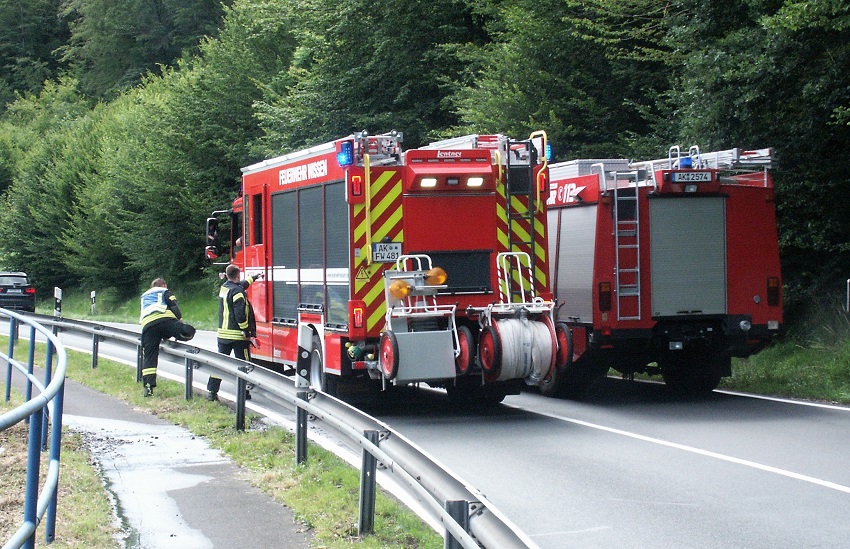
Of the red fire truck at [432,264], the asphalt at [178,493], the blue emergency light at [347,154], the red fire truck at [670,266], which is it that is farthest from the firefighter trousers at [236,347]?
the red fire truck at [670,266]

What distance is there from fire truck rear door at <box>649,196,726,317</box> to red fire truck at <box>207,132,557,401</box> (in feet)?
6.34

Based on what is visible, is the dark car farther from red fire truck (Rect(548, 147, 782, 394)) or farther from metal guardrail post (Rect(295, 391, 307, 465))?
metal guardrail post (Rect(295, 391, 307, 465))

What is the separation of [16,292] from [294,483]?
39.1 meters

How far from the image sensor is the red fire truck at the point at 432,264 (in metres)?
12.3

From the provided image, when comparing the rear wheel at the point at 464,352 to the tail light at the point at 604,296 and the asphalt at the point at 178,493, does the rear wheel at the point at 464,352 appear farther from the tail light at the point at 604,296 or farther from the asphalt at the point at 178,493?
the asphalt at the point at 178,493

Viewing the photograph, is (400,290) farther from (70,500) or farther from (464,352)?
(70,500)

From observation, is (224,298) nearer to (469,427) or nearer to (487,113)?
(469,427)

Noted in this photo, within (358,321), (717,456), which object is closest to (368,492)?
(717,456)

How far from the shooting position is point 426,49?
1261 inches

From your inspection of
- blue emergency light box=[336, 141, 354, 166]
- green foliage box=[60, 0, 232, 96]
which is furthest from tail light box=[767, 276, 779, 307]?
green foliage box=[60, 0, 232, 96]

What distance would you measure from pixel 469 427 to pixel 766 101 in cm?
757

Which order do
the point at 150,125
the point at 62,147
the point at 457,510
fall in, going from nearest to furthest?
the point at 457,510
the point at 150,125
the point at 62,147

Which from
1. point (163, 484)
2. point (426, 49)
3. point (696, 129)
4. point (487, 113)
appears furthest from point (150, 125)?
point (163, 484)

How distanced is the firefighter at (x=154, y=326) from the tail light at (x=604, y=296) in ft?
17.3
